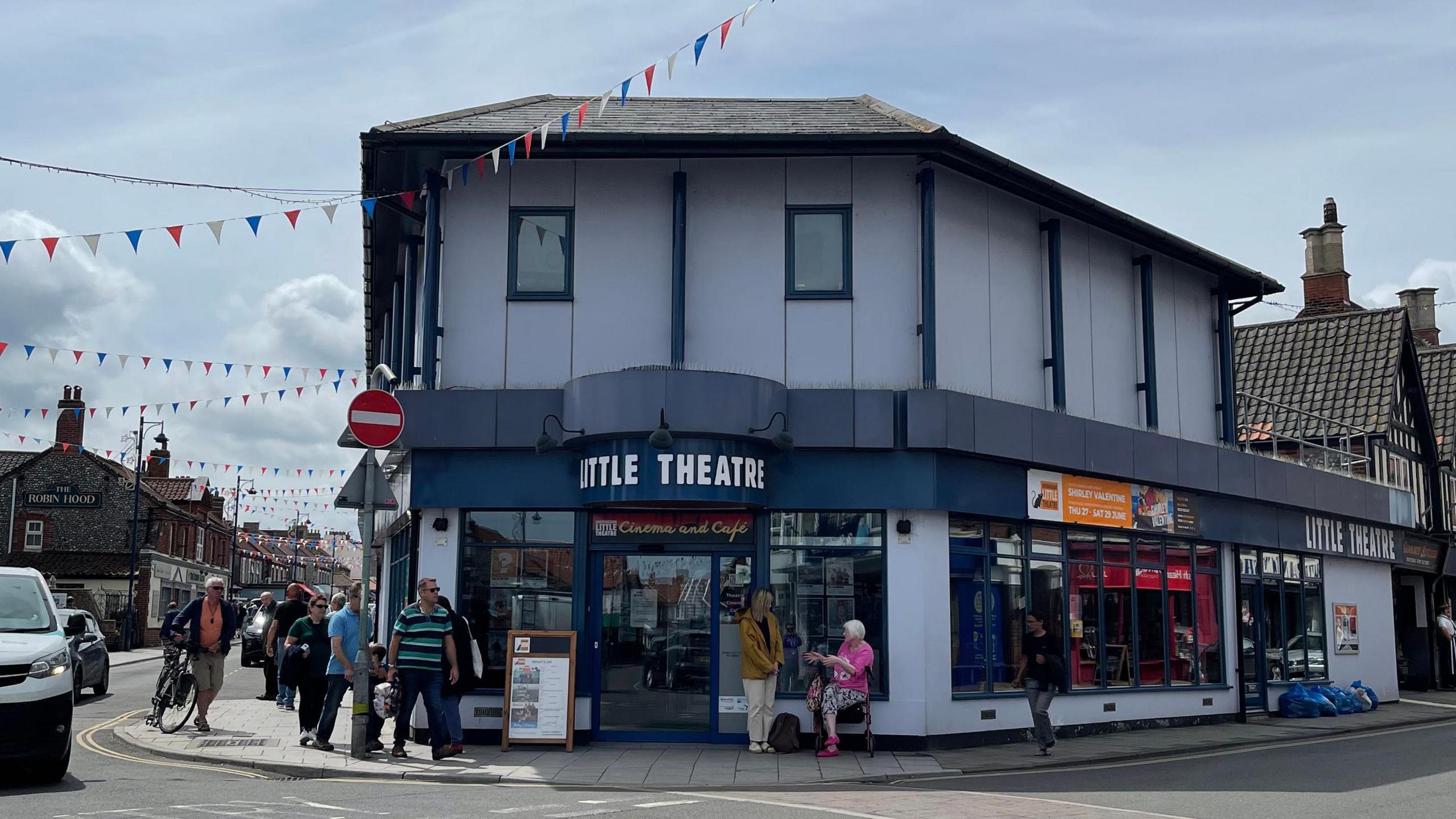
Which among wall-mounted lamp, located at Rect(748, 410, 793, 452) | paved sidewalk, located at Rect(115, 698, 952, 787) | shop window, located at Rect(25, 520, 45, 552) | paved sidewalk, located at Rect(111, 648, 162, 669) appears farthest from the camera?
shop window, located at Rect(25, 520, 45, 552)

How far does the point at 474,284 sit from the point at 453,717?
5179 mm

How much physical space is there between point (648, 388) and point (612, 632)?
9.64 ft

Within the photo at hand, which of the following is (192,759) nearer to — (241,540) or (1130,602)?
(1130,602)

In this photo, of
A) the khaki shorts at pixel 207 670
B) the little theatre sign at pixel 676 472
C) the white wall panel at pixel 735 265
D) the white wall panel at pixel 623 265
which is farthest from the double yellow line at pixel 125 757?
the white wall panel at pixel 735 265

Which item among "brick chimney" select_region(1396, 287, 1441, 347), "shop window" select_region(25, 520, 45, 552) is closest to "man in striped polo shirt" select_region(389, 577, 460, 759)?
"brick chimney" select_region(1396, 287, 1441, 347)

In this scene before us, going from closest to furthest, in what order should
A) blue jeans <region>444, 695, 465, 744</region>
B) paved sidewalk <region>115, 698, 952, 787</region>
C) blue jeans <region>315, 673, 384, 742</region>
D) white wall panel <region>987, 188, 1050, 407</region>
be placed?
paved sidewalk <region>115, 698, 952, 787</region> < blue jeans <region>315, 673, 384, 742</region> < blue jeans <region>444, 695, 465, 744</region> < white wall panel <region>987, 188, 1050, 407</region>

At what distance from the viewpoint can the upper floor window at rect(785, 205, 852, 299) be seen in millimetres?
15820

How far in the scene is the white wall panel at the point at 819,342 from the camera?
15.6 meters

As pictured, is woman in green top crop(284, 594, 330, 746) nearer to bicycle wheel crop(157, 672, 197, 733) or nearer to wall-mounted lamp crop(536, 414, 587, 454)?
bicycle wheel crop(157, 672, 197, 733)

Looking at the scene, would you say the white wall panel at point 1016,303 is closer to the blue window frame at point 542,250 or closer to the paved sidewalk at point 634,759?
the paved sidewalk at point 634,759

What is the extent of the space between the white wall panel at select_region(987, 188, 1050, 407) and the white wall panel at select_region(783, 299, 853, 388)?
2.32 m

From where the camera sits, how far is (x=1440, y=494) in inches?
1298

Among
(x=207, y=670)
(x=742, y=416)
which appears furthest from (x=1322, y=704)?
(x=207, y=670)

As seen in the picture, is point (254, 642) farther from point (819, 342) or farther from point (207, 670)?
point (819, 342)
